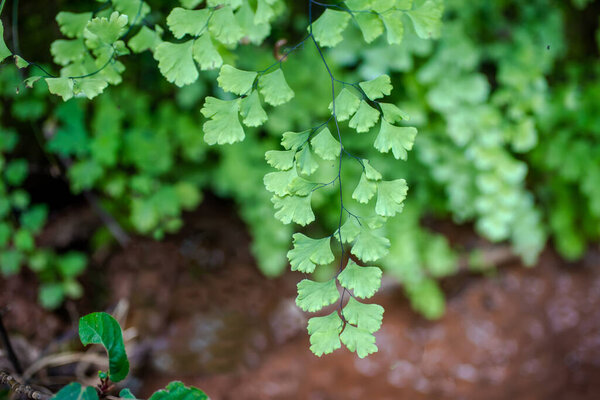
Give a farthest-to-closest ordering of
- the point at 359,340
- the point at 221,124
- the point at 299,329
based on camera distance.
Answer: the point at 299,329
the point at 221,124
the point at 359,340

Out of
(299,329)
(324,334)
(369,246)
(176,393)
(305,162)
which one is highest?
(305,162)

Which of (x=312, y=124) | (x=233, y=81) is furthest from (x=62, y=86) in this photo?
(x=312, y=124)

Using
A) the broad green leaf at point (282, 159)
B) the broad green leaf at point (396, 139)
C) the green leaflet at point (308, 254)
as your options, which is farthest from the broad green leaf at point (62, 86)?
the broad green leaf at point (396, 139)

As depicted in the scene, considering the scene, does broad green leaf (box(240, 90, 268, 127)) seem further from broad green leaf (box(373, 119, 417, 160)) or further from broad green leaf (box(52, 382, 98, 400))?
broad green leaf (box(52, 382, 98, 400))

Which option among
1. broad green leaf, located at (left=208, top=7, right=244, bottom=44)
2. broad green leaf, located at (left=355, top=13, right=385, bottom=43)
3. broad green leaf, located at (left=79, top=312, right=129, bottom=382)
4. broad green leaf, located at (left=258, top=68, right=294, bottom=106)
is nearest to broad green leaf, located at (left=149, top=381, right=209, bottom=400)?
broad green leaf, located at (left=79, top=312, right=129, bottom=382)

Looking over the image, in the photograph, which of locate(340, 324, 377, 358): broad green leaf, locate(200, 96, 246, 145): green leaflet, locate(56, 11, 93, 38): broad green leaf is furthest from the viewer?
locate(56, 11, 93, 38): broad green leaf

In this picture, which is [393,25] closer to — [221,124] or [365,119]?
[365,119]

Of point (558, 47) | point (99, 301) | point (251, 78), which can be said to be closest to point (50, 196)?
point (99, 301)

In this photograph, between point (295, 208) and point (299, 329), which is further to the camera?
point (299, 329)
